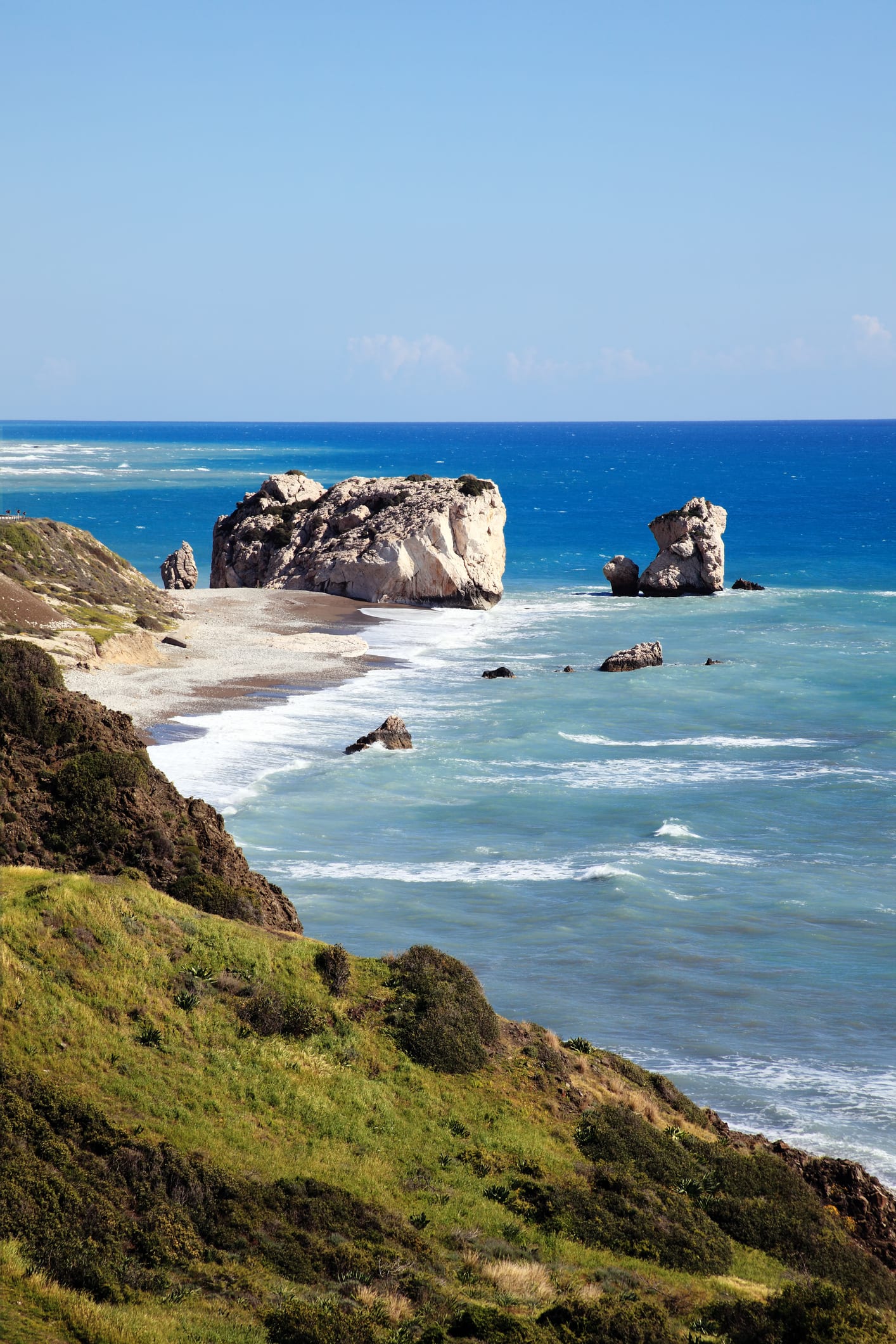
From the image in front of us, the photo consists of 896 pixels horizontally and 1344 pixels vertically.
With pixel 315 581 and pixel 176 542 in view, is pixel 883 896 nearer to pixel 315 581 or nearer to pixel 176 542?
pixel 315 581

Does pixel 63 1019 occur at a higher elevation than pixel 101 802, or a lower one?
lower

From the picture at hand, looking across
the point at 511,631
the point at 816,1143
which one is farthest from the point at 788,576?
the point at 816,1143

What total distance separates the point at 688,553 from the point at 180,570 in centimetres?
3864

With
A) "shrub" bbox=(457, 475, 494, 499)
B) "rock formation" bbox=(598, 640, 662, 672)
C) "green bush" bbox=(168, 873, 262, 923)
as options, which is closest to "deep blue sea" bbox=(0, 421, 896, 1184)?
"rock formation" bbox=(598, 640, 662, 672)

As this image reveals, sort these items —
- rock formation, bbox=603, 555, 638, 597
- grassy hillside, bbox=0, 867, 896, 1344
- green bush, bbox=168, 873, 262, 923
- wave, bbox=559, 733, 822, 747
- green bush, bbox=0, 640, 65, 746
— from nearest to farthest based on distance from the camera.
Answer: grassy hillside, bbox=0, 867, 896, 1344 → green bush, bbox=168, 873, 262, 923 → green bush, bbox=0, 640, 65, 746 → wave, bbox=559, 733, 822, 747 → rock formation, bbox=603, 555, 638, 597

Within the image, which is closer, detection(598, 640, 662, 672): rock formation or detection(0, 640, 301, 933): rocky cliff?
detection(0, 640, 301, 933): rocky cliff

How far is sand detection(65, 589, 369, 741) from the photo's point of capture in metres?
54.8

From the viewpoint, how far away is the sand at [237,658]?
54.8 m

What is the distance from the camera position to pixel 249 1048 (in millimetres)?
17391

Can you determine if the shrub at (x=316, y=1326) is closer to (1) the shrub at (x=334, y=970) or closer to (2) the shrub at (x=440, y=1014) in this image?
(2) the shrub at (x=440, y=1014)

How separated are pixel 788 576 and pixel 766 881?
262 feet

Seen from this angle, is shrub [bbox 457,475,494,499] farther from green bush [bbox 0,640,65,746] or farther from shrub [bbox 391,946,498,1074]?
shrub [bbox 391,946,498,1074]

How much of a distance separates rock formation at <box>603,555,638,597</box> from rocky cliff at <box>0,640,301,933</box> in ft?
255

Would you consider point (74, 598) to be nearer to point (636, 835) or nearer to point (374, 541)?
point (374, 541)
